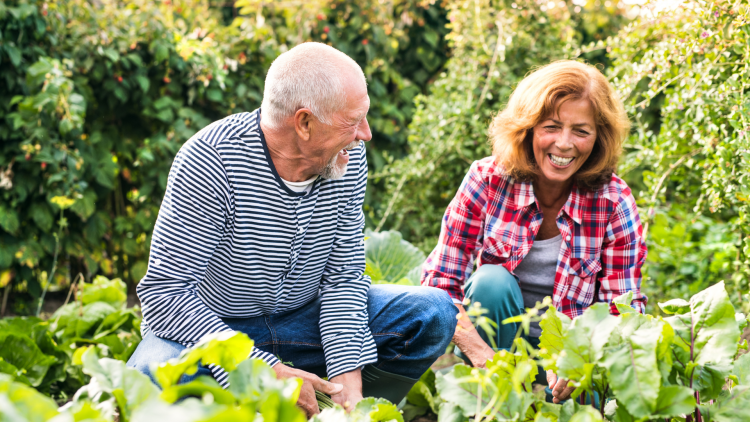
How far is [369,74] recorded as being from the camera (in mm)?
3750

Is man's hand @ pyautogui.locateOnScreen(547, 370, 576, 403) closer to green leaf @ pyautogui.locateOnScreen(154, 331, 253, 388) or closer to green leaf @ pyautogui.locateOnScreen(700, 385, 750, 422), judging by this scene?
green leaf @ pyautogui.locateOnScreen(700, 385, 750, 422)

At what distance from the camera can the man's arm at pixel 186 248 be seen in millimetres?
1592

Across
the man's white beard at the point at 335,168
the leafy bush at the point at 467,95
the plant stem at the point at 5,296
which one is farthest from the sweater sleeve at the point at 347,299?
the plant stem at the point at 5,296

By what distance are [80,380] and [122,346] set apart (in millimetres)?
173

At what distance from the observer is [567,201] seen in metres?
2.00

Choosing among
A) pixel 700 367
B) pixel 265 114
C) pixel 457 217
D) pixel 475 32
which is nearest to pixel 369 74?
pixel 475 32

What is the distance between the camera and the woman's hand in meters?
1.88

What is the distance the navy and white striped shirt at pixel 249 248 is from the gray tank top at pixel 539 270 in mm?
556

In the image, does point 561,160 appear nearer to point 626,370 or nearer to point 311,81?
point 311,81

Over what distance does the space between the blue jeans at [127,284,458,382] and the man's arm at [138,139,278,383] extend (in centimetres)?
21

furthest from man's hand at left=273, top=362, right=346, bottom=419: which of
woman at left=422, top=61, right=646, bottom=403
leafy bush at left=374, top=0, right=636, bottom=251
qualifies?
leafy bush at left=374, top=0, right=636, bottom=251

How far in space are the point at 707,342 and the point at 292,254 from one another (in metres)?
1.05

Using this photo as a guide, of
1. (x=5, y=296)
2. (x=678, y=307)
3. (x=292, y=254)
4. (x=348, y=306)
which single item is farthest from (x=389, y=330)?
Result: (x=5, y=296)

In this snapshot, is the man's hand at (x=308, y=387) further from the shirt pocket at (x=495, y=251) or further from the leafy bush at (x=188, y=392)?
the shirt pocket at (x=495, y=251)
